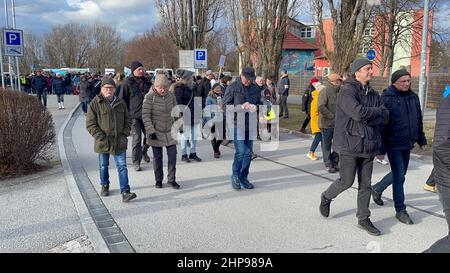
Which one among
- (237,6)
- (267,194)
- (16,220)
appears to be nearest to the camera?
(16,220)

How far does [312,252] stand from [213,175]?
10.7 ft

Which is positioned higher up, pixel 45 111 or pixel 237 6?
pixel 237 6

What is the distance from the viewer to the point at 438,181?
123 inches

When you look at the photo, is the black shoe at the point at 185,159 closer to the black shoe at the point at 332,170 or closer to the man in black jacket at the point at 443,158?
the black shoe at the point at 332,170

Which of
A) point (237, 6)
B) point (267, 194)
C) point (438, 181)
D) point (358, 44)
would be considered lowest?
point (267, 194)

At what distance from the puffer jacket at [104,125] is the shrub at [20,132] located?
68.1 inches

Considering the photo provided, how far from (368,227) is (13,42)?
11.9 m

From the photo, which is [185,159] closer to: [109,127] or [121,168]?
[121,168]

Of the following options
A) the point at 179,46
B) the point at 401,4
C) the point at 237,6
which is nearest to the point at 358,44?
the point at 237,6

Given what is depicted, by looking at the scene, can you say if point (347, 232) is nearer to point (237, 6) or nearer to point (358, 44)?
point (358, 44)

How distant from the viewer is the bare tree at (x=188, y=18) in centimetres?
2583

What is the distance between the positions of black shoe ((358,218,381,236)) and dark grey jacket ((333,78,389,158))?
0.76 metres

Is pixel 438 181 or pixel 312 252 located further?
pixel 312 252

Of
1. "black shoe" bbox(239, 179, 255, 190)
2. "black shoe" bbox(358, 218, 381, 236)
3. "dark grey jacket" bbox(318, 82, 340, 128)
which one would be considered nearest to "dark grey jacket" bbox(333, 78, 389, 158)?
"black shoe" bbox(358, 218, 381, 236)
